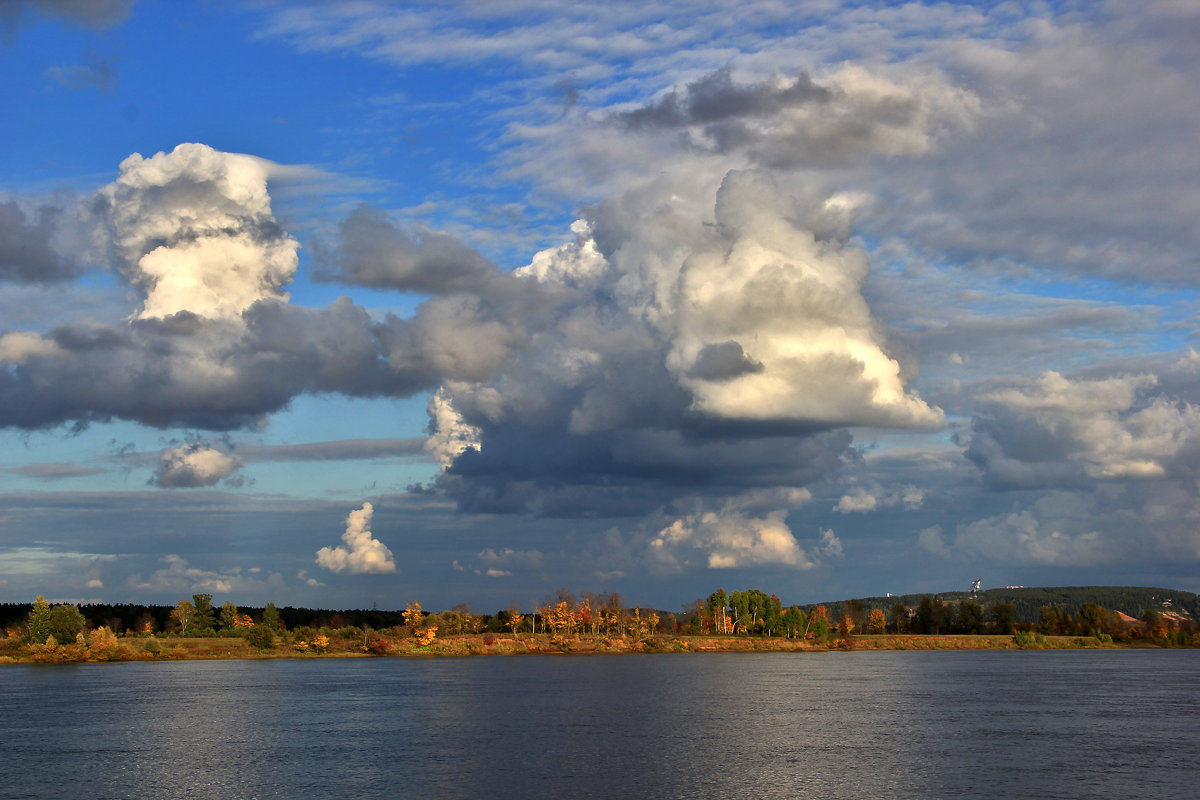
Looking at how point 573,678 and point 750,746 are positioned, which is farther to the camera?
point 573,678

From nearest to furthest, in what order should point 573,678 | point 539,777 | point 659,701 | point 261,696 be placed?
1. point 539,777
2. point 659,701
3. point 261,696
4. point 573,678

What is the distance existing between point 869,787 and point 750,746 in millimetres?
19418

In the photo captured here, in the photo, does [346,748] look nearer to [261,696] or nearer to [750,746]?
[750,746]

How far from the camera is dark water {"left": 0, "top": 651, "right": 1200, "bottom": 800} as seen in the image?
6506 centimetres

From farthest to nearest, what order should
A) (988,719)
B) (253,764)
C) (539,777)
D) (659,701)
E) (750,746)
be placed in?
(659,701) → (988,719) → (750,746) → (253,764) → (539,777)

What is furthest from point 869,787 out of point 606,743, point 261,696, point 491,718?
point 261,696

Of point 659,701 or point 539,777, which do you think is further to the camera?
point 659,701

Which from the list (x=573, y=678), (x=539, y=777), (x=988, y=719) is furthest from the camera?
(x=573, y=678)

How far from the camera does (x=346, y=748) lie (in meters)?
83.0

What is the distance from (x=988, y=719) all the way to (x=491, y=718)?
52634mm

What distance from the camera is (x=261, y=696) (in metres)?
133

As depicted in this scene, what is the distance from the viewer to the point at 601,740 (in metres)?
86.9

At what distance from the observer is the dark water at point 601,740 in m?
65.1

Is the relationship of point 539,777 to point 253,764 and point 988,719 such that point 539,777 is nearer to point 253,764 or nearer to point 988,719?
point 253,764
